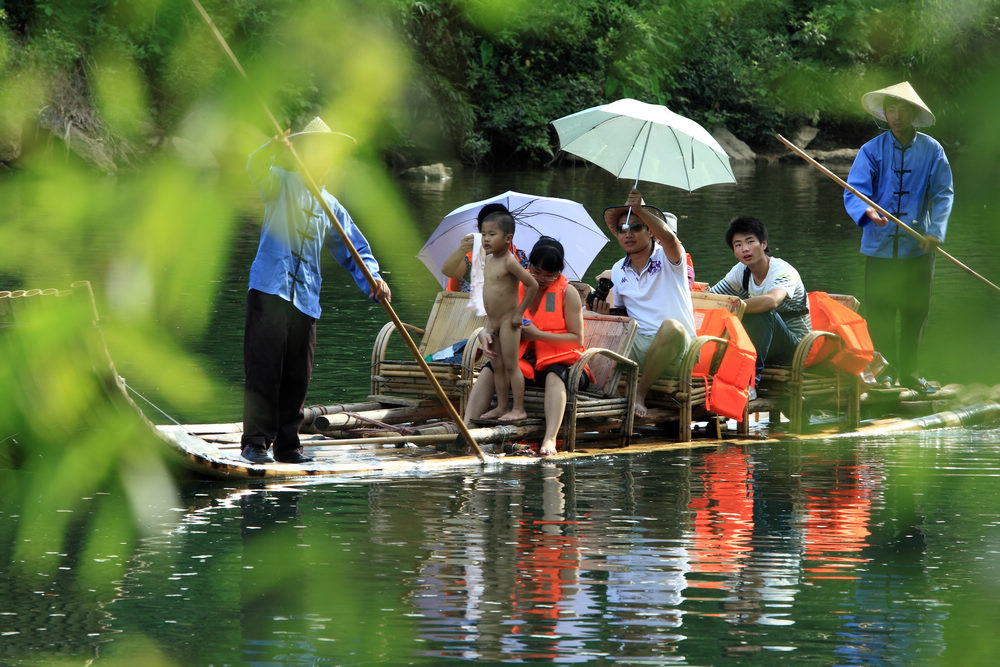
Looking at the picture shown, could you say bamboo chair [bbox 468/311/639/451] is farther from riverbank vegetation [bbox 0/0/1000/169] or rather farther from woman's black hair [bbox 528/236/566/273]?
riverbank vegetation [bbox 0/0/1000/169]

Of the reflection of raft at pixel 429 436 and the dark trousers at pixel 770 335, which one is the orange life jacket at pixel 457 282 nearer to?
the reflection of raft at pixel 429 436

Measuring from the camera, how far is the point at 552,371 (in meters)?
6.55

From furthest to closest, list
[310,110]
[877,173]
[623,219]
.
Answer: [877,173]
[623,219]
[310,110]

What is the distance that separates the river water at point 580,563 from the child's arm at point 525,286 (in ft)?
2.50

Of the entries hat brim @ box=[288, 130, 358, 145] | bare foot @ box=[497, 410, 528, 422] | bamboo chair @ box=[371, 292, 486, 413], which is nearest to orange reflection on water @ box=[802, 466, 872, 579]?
bare foot @ box=[497, 410, 528, 422]

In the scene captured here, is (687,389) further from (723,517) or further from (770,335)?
(723,517)

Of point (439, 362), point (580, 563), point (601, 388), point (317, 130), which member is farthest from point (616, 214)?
point (317, 130)

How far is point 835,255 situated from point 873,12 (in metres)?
14.6

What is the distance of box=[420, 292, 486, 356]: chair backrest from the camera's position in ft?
23.8

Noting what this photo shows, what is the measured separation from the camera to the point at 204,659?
140 inches

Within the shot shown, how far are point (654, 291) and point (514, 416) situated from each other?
1035 millimetres

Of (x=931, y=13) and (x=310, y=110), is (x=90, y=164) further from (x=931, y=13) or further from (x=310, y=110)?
(x=931, y=13)

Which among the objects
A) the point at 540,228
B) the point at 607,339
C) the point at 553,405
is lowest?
the point at 553,405

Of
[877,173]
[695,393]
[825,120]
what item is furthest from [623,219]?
[825,120]
